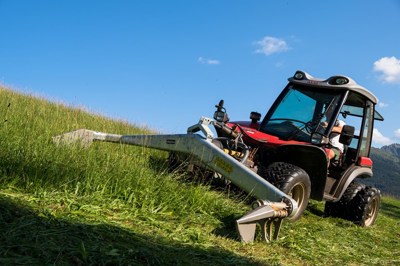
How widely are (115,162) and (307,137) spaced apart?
2.81m

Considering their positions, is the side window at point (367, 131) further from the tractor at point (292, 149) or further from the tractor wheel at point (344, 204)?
the tractor wheel at point (344, 204)

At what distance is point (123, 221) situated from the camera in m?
3.85

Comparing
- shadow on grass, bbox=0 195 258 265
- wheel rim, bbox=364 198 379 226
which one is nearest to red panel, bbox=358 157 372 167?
wheel rim, bbox=364 198 379 226

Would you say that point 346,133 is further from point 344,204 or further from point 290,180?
point 290,180

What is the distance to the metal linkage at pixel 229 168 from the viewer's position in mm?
4062

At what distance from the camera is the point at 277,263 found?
12.1 ft

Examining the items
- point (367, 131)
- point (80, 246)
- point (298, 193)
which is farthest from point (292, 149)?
point (80, 246)

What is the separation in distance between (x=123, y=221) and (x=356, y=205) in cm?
419

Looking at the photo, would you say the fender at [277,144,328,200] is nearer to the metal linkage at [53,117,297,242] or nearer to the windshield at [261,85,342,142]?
the windshield at [261,85,342,142]

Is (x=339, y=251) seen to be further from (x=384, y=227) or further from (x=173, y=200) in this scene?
(x=384, y=227)

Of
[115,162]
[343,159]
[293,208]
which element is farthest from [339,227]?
[115,162]

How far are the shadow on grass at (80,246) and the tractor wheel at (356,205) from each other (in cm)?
370

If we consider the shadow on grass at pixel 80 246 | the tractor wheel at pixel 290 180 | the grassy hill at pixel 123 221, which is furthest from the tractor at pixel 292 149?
the shadow on grass at pixel 80 246

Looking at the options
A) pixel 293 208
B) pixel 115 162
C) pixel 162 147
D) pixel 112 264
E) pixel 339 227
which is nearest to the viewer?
pixel 112 264
